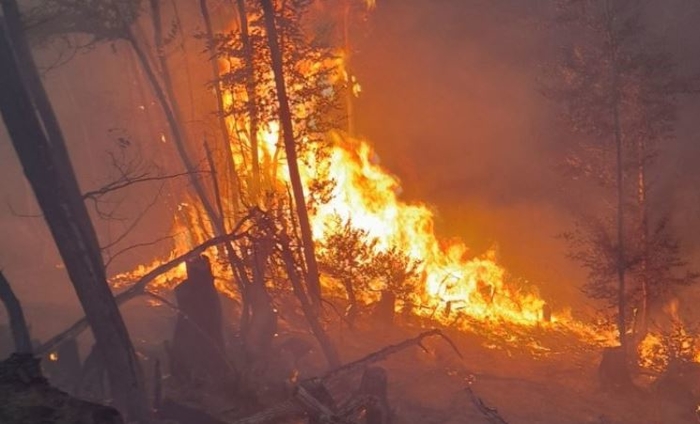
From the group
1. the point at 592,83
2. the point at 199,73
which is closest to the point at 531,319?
the point at 592,83

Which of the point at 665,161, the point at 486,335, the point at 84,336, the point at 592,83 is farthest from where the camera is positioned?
the point at 665,161

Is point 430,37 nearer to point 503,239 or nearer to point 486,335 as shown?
point 503,239

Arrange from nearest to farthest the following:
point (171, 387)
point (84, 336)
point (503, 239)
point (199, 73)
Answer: point (171, 387), point (84, 336), point (503, 239), point (199, 73)

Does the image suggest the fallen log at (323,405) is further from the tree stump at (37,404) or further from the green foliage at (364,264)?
the green foliage at (364,264)

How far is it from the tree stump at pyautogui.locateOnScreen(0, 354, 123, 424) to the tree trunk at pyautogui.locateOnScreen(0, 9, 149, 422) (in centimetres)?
334

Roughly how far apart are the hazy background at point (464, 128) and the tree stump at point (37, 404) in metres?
19.8

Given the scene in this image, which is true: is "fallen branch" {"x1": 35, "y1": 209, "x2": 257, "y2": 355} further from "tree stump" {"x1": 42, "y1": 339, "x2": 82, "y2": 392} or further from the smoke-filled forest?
"tree stump" {"x1": 42, "y1": 339, "x2": 82, "y2": 392}

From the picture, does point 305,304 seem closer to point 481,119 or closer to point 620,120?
point 620,120

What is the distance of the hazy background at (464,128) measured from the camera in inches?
942

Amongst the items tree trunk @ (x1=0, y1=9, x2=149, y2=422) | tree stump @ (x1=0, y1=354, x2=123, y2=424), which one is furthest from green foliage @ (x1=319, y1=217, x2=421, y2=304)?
tree stump @ (x1=0, y1=354, x2=123, y2=424)

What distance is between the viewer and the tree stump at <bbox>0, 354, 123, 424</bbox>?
451 centimetres

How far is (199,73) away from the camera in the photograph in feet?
89.0

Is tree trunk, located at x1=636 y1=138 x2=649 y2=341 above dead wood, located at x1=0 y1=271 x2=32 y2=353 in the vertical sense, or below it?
above

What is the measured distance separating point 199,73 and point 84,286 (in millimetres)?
20655
